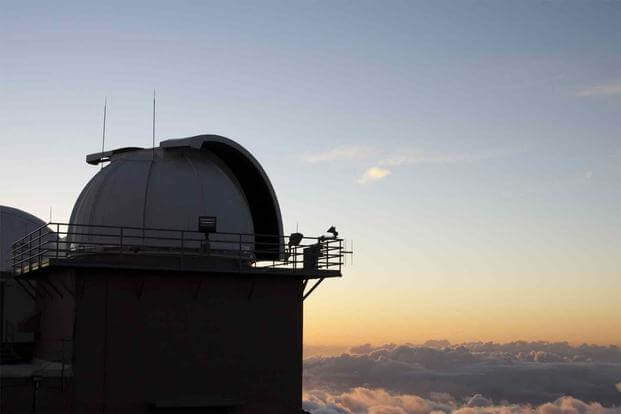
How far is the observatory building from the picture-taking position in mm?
27906

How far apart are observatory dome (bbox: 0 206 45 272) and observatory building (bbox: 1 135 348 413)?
671cm

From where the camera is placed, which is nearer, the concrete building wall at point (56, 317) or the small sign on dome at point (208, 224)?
the concrete building wall at point (56, 317)

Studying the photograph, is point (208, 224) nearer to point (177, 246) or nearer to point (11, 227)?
point (177, 246)

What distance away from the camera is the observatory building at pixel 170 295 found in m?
27.9

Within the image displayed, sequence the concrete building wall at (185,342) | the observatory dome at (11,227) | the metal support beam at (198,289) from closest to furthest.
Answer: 1. the concrete building wall at (185,342)
2. the metal support beam at (198,289)
3. the observatory dome at (11,227)

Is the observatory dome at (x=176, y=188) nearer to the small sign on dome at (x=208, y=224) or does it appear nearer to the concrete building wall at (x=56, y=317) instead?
the small sign on dome at (x=208, y=224)

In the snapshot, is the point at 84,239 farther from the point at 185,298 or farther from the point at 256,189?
the point at 256,189

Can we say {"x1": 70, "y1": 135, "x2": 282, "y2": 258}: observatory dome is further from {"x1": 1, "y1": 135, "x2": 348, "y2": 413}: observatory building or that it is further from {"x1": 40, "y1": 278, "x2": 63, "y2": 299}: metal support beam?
{"x1": 40, "y1": 278, "x2": 63, "y2": 299}: metal support beam

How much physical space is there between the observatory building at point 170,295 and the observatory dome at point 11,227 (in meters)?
6.71

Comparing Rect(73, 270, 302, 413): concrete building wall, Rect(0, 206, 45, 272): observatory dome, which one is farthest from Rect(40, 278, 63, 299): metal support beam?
Rect(0, 206, 45, 272): observatory dome

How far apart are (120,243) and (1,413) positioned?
21.5 ft

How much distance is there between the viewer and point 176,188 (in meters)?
30.0

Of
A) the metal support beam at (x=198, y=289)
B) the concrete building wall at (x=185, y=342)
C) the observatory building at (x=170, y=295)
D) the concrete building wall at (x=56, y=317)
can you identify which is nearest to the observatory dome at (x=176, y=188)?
the observatory building at (x=170, y=295)

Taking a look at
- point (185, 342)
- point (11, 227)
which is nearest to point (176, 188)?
point (185, 342)
